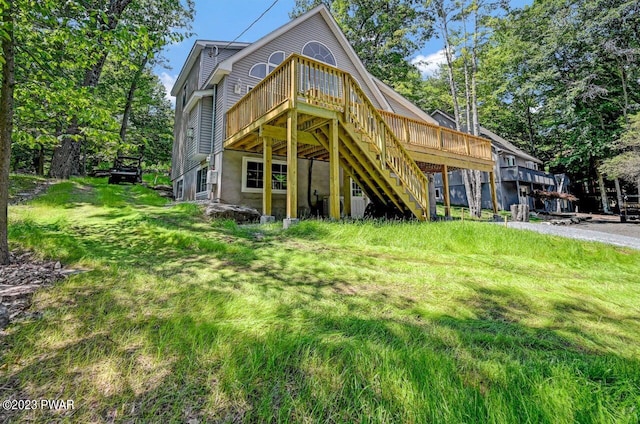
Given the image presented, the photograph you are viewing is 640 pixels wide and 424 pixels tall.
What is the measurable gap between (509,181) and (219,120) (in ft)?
71.2

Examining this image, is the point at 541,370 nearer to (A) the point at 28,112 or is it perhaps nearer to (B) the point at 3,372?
(B) the point at 3,372

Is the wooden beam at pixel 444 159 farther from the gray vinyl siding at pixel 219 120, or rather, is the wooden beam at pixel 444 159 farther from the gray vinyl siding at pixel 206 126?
the gray vinyl siding at pixel 206 126

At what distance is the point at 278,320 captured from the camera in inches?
90.5

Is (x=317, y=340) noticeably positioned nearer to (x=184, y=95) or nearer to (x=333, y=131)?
(x=333, y=131)

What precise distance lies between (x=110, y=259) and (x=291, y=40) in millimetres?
11186

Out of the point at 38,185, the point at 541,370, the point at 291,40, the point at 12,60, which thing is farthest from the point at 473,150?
the point at 38,185

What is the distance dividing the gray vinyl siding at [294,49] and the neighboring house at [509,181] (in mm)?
13203

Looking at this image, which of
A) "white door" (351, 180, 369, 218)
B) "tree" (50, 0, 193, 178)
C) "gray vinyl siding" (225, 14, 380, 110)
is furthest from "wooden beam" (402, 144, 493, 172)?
"tree" (50, 0, 193, 178)

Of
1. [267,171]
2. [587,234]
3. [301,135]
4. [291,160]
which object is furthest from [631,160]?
[267,171]

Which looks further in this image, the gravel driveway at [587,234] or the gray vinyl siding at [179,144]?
the gray vinyl siding at [179,144]

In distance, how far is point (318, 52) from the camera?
41.5 feet

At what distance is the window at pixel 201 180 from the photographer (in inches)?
465

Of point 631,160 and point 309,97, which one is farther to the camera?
point 631,160

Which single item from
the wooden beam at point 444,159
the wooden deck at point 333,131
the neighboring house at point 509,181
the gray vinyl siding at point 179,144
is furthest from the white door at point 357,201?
the neighboring house at point 509,181
